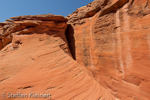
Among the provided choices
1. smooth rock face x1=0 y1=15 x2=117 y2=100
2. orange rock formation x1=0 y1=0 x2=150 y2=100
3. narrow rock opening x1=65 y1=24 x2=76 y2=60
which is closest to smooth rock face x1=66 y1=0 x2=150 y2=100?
orange rock formation x1=0 y1=0 x2=150 y2=100

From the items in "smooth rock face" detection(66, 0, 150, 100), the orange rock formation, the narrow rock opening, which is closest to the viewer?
the orange rock formation

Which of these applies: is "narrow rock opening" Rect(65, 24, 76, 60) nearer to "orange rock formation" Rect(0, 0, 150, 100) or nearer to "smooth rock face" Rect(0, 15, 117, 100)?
"orange rock formation" Rect(0, 0, 150, 100)

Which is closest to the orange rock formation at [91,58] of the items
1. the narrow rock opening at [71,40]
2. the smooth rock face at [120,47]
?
the smooth rock face at [120,47]

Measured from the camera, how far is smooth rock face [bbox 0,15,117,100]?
8.27ft

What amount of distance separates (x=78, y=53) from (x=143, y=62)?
3756 millimetres

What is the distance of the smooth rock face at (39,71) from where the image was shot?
8.27ft

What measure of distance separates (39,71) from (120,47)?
3.74 metres

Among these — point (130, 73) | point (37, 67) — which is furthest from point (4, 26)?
point (130, 73)

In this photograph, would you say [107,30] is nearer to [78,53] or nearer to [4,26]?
[78,53]

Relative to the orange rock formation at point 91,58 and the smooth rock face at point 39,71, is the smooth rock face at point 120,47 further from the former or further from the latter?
the smooth rock face at point 39,71

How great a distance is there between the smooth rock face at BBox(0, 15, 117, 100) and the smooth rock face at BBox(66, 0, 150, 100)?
1.02 m

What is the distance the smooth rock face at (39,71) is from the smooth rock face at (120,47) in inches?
40.2

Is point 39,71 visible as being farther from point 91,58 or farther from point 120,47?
point 120,47

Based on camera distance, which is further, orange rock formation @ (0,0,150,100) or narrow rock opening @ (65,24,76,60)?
narrow rock opening @ (65,24,76,60)
